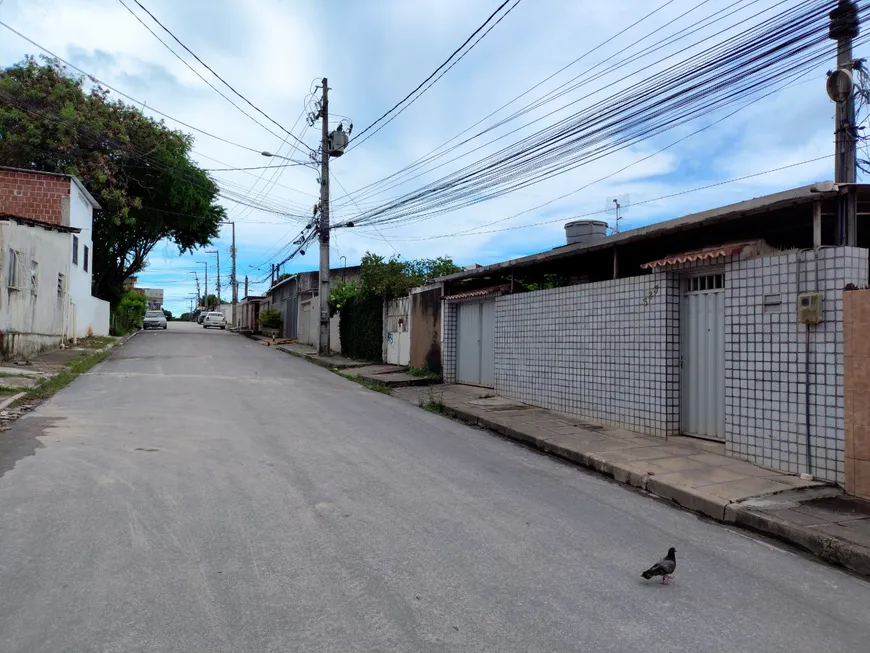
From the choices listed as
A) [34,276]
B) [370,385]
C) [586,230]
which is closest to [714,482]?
[586,230]

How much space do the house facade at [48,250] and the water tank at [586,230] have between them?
12930 millimetres

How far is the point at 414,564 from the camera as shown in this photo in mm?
3918

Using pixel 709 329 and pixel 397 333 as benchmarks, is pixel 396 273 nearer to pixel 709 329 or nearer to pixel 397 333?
pixel 397 333

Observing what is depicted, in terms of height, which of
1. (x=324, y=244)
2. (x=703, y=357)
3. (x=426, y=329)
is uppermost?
(x=324, y=244)

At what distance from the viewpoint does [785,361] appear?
639 centimetres

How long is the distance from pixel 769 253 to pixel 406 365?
12.5 m

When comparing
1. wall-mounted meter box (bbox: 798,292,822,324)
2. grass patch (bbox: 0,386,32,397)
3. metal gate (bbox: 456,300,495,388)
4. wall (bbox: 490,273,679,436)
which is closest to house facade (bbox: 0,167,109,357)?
grass patch (bbox: 0,386,32,397)

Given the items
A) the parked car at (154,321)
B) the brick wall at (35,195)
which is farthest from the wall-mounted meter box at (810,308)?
the parked car at (154,321)

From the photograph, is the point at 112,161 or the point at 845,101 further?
the point at 112,161

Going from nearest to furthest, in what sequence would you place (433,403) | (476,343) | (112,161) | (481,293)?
(433,403), (481,293), (476,343), (112,161)

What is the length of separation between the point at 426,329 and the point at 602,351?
7.83m

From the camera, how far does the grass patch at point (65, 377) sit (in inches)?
418

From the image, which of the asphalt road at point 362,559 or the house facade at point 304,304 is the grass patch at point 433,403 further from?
the house facade at point 304,304

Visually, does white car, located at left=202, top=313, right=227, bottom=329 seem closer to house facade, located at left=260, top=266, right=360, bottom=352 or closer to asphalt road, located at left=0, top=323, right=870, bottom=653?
house facade, located at left=260, top=266, right=360, bottom=352
